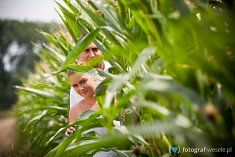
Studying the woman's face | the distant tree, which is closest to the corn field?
the woman's face

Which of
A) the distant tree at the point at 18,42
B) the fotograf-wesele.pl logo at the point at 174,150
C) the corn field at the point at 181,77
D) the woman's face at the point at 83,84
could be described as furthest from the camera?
the distant tree at the point at 18,42

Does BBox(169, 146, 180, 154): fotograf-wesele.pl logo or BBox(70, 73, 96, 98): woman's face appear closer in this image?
BBox(169, 146, 180, 154): fotograf-wesele.pl logo

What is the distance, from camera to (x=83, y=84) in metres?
1.51

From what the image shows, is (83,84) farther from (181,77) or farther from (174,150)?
(181,77)

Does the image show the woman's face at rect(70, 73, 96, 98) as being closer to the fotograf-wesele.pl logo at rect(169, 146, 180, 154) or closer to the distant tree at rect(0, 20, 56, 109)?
the fotograf-wesele.pl logo at rect(169, 146, 180, 154)

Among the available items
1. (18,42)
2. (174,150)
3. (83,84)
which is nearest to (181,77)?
(174,150)

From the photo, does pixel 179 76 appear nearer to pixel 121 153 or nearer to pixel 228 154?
pixel 228 154

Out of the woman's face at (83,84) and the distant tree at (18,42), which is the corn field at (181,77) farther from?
the distant tree at (18,42)

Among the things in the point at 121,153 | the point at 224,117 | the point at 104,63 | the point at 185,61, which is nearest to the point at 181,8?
the point at 185,61

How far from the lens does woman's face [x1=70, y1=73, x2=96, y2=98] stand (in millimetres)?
1491

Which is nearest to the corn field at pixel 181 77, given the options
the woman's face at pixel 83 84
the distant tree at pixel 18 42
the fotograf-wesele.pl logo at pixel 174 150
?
the fotograf-wesele.pl logo at pixel 174 150

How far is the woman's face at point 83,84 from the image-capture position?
1.49m

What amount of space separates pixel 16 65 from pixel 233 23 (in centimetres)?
2152

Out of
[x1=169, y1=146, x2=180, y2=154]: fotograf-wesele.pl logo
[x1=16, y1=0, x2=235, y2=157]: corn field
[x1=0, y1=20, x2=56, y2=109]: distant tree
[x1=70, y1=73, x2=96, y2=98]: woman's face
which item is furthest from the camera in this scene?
[x1=0, y1=20, x2=56, y2=109]: distant tree
